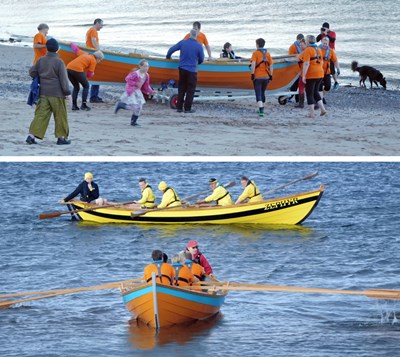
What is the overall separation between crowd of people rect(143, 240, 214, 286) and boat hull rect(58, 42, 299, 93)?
938 cm

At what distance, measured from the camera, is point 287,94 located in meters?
26.9

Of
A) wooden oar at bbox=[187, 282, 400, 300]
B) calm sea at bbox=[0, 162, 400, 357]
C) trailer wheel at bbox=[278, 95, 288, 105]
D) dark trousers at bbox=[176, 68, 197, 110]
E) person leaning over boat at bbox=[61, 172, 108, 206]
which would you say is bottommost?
calm sea at bbox=[0, 162, 400, 357]

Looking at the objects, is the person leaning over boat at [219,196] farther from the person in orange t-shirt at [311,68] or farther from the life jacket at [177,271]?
the life jacket at [177,271]

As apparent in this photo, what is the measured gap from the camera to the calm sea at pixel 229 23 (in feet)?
178

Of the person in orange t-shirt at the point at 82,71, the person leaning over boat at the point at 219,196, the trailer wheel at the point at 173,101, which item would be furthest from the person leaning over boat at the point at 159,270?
the trailer wheel at the point at 173,101

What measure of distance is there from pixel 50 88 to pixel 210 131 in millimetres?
4562

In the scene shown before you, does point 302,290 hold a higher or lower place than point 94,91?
lower

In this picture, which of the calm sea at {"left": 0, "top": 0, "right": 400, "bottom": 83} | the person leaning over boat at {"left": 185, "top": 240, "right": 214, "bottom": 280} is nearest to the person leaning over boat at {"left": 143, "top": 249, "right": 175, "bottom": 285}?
the person leaning over boat at {"left": 185, "top": 240, "right": 214, "bottom": 280}

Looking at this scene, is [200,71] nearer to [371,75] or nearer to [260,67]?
[260,67]

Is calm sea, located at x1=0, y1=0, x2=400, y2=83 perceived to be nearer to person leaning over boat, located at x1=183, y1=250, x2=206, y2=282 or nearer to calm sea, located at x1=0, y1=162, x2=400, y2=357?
calm sea, located at x1=0, y1=162, x2=400, y2=357

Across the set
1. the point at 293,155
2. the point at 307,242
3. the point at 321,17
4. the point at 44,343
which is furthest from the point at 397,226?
the point at 321,17

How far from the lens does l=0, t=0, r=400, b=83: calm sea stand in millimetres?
54397

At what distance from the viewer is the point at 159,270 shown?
52.3 feet

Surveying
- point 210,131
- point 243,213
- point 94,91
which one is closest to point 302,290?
point 210,131
